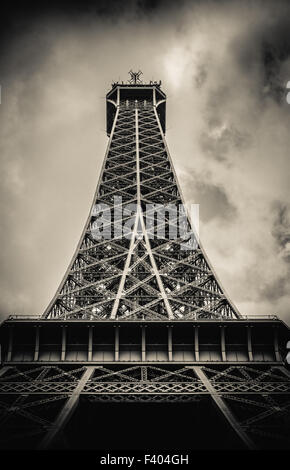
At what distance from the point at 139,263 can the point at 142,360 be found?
12268 millimetres

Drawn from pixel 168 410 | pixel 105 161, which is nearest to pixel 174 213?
pixel 105 161

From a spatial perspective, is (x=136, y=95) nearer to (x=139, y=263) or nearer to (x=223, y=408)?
(x=139, y=263)

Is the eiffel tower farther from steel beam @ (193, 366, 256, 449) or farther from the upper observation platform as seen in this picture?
the upper observation platform

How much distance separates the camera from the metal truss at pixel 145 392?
21.5 meters

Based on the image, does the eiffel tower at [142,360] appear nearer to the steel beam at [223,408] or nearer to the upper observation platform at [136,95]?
the steel beam at [223,408]

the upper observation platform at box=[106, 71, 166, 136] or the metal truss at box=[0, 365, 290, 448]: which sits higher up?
the upper observation platform at box=[106, 71, 166, 136]

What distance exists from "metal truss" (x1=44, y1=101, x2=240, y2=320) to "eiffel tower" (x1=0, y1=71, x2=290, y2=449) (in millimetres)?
118

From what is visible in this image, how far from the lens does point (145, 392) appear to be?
2419 centimetres

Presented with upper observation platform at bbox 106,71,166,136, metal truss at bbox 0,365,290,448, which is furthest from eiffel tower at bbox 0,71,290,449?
upper observation platform at bbox 106,71,166,136

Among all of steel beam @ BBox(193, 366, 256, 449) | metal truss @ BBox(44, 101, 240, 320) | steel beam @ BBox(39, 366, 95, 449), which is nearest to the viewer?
steel beam @ BBox(39, 366, 95, 449)

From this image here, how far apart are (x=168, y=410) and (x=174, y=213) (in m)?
24.2

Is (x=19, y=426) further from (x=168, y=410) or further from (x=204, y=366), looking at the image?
(x=204, y=366)

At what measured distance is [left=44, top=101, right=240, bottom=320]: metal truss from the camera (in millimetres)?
33500

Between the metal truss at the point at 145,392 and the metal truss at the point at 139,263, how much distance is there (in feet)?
15.1
